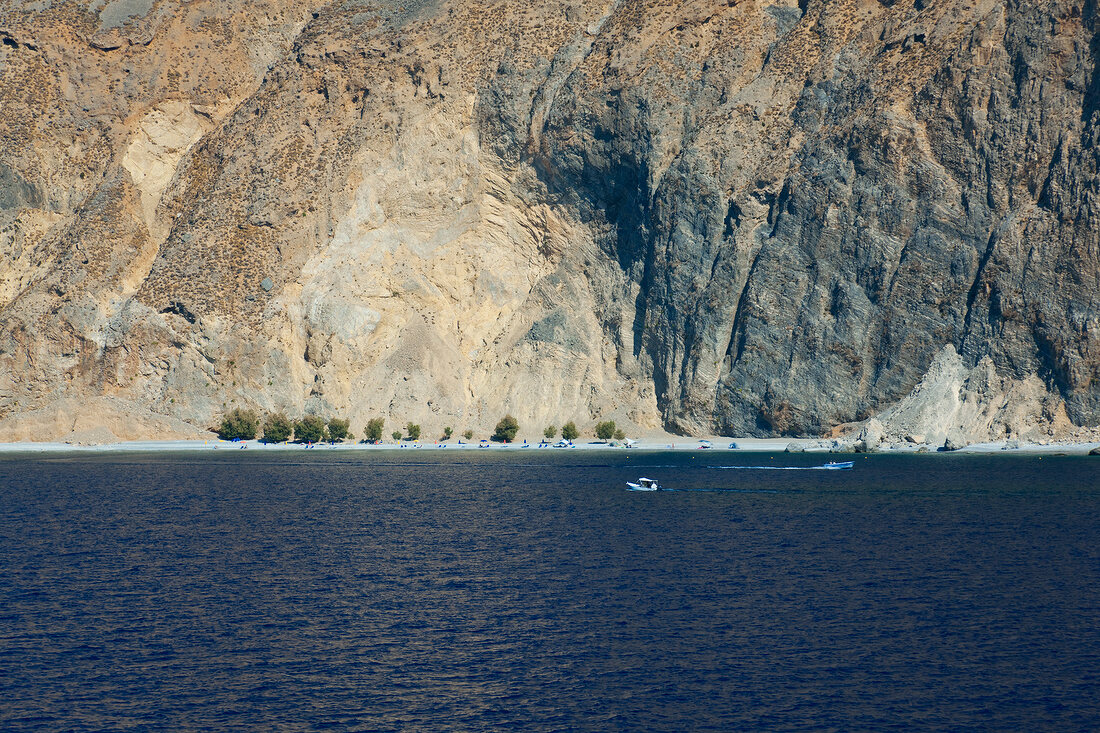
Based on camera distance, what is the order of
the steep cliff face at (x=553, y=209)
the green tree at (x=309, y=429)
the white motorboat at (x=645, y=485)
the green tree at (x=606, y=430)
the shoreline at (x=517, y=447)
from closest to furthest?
1. the white motorboat at (x=645, y=485)
2. the shoreline at (x=517, y=447)
3. the steep cliff face at (x=553, y=209)
4. the green tree at (x=606, y=430)
5. the green tree at (x=309, y=429)

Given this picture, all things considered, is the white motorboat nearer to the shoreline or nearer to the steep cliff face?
the shoreline

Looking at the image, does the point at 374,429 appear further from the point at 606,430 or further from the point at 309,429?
the point at 606,430

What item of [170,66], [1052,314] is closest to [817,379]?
[1052,314]

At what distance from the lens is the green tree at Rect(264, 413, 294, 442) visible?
11088cm

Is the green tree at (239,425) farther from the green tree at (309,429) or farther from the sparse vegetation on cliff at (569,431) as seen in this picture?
the sparse vegetation on cliff at (569,431)

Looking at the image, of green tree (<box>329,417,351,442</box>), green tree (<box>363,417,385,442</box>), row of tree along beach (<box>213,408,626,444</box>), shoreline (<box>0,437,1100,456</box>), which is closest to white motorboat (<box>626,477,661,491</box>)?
shoreline (<box>0,437,1100,456</box>)

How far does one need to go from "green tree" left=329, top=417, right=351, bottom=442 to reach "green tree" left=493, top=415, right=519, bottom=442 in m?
15.3

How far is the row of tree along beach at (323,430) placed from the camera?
11075 cm

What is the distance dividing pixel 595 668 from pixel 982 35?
287 ft

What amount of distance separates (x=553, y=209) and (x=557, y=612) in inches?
3539

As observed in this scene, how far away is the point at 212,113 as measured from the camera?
13412 centimetres

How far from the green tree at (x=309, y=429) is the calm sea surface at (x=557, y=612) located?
147 ft

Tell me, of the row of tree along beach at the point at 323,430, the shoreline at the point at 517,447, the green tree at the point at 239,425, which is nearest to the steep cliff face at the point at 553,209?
the row of tree along beach at the point at 323,430

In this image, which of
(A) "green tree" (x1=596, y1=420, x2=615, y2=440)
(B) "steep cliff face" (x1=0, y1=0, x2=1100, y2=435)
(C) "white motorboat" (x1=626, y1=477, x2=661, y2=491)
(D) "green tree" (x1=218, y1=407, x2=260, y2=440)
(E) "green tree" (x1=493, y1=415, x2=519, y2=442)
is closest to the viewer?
(C) "white motorboat" (x1=626, y1=477, x2=661, y2=491)
